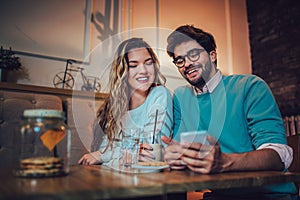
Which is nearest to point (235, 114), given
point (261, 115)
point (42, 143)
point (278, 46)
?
point (261, 115)

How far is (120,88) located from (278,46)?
2.48 m

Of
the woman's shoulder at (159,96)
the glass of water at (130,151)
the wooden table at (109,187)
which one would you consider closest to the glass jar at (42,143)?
the wooden table at (109,187)

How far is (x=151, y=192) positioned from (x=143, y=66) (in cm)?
96

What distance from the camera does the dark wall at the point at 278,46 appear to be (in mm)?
3129

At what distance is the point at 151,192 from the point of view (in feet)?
1.67

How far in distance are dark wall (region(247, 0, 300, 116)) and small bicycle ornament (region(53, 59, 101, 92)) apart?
2124 mm

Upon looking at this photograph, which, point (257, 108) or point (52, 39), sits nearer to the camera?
point (257, 108)

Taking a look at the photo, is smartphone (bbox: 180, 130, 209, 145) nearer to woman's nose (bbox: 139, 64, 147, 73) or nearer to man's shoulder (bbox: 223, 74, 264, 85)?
man's shoulder (bbox: 223, 74, 264, 85)

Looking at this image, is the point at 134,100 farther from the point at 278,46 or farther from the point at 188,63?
the point at 278,46

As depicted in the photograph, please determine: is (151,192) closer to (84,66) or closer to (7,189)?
(7,189)

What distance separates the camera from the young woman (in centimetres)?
131

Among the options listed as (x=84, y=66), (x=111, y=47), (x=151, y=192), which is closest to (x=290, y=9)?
(x=111, y=47)

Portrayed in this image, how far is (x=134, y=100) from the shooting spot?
4.83 feet

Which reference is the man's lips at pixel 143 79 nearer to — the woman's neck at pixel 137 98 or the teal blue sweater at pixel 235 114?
the woman's neck at pixel 137 98
